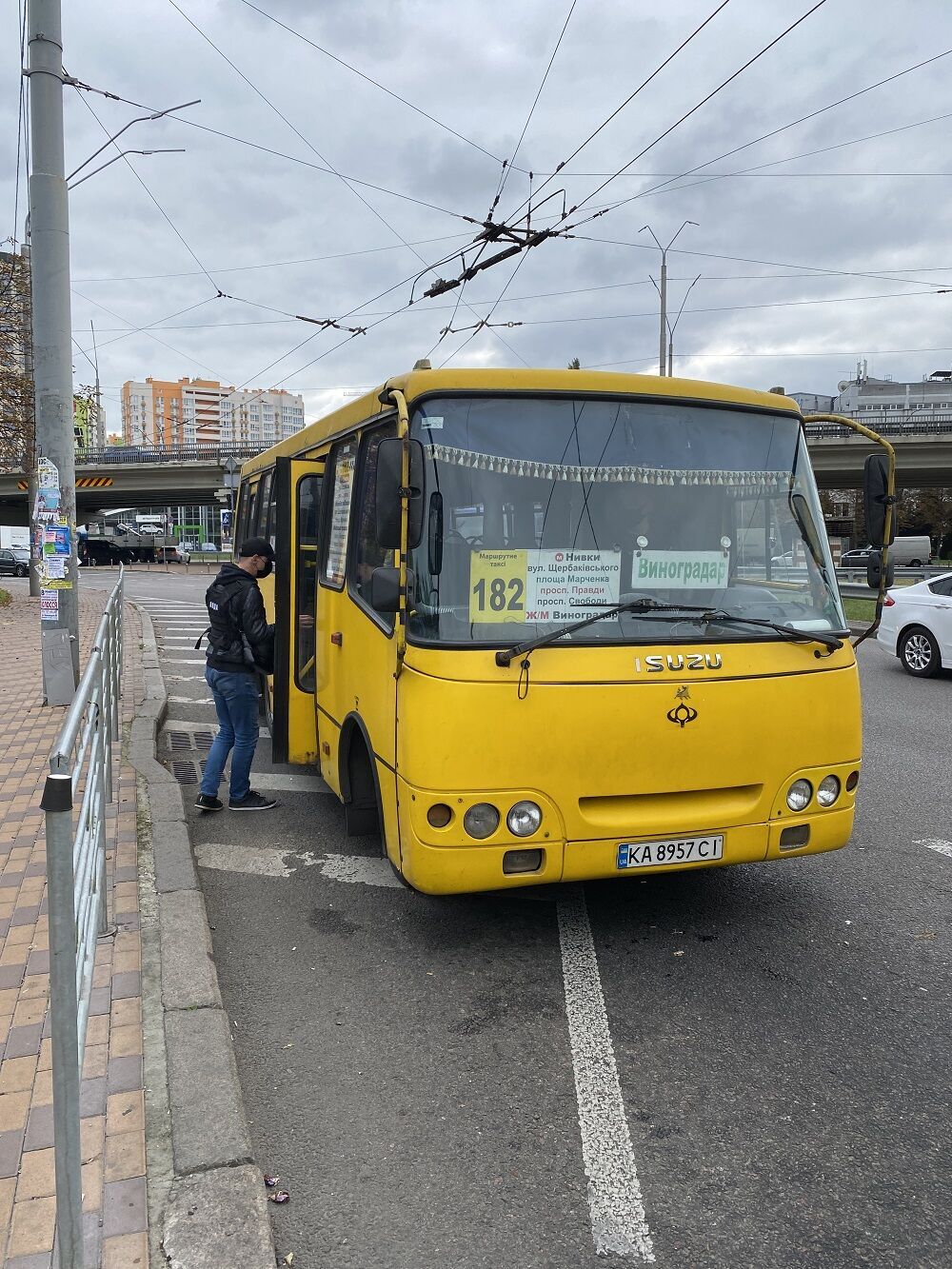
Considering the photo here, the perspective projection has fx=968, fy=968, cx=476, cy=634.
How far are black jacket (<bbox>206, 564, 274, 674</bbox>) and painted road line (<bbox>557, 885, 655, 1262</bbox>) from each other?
2.67 m

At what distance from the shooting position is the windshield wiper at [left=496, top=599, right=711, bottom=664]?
386cm

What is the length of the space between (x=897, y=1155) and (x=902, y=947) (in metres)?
Answer: 1.63

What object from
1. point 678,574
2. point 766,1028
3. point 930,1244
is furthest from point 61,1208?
point 678,574

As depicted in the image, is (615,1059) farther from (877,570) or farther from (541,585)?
(877,570)

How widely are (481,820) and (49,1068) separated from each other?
1.72m

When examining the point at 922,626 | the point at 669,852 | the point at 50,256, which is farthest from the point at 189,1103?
the point at 922,626

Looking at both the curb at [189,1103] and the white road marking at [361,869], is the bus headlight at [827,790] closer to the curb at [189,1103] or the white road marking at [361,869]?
the white road marking at [361,869]

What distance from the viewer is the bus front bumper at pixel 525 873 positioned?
387cm

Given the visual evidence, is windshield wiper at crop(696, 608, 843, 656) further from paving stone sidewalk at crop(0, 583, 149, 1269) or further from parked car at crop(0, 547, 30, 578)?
parked car at crop(0, 547, 30, 578)

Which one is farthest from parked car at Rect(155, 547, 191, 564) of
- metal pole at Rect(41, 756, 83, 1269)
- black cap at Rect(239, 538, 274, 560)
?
metal pole at Rect(41, 756, 83, 1269)

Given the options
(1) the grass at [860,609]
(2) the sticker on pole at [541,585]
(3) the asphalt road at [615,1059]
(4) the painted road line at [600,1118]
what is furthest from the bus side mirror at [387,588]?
(1) the grass at [860,609]

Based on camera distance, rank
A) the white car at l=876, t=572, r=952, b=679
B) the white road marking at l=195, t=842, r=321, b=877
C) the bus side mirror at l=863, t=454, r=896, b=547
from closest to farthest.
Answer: the bus side mirror at l=863, t=454, r=896, b=547 → the white road marking at l=195, t=842, r=321, b=877 → the white car at l=876, t=572, r=952, b=679

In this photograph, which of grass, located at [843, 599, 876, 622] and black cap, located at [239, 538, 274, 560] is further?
grass, located at [843, 599, 876, 622]

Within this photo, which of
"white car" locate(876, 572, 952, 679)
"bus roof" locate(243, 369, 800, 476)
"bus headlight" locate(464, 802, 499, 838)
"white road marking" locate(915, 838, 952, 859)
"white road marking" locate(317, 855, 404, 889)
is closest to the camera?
"bus headlight" locate(464, 802, 499, 838)
